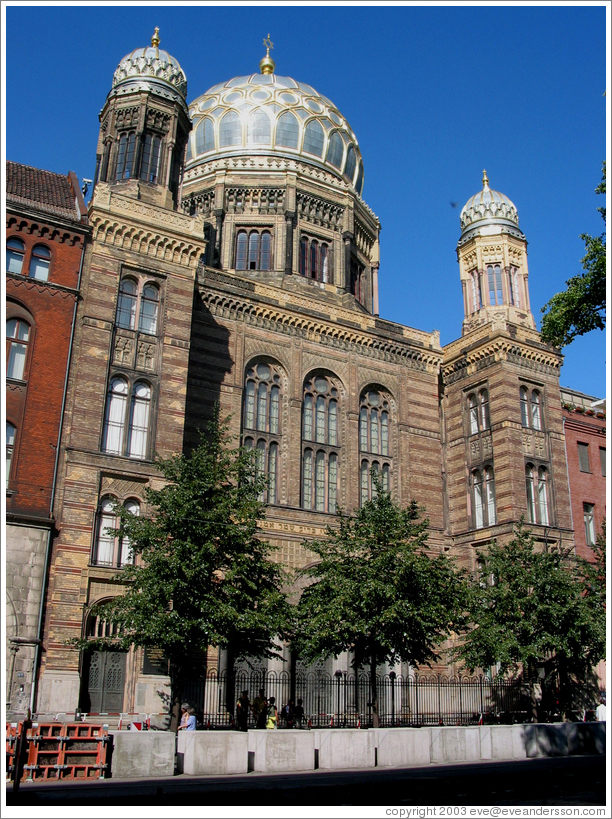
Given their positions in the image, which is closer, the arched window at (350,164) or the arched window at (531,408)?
the arched window at (531,408)

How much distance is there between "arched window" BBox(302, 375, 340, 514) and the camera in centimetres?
3519

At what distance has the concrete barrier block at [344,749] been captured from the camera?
61.0 feet

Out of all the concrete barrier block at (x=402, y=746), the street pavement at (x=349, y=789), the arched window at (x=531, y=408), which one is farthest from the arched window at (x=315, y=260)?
the street pavement at (x=349, y=789)

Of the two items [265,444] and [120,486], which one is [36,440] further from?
[265,444]

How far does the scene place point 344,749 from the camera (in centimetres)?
1880

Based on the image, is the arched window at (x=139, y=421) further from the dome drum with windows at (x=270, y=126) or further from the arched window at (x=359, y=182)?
the arched window at (x=359, y=182)

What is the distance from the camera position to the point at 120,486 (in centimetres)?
2759

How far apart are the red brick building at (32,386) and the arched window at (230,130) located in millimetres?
19057

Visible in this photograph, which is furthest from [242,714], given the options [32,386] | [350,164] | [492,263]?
[350,164]

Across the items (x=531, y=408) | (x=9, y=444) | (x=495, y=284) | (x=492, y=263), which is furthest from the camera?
(x=492, y=263)

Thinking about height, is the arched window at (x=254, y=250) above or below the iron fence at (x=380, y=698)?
above

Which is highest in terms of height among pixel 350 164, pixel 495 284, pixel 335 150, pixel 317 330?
pixel 335 150

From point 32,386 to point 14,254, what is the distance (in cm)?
498

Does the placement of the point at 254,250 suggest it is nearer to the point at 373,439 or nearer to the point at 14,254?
the point at 373,439
